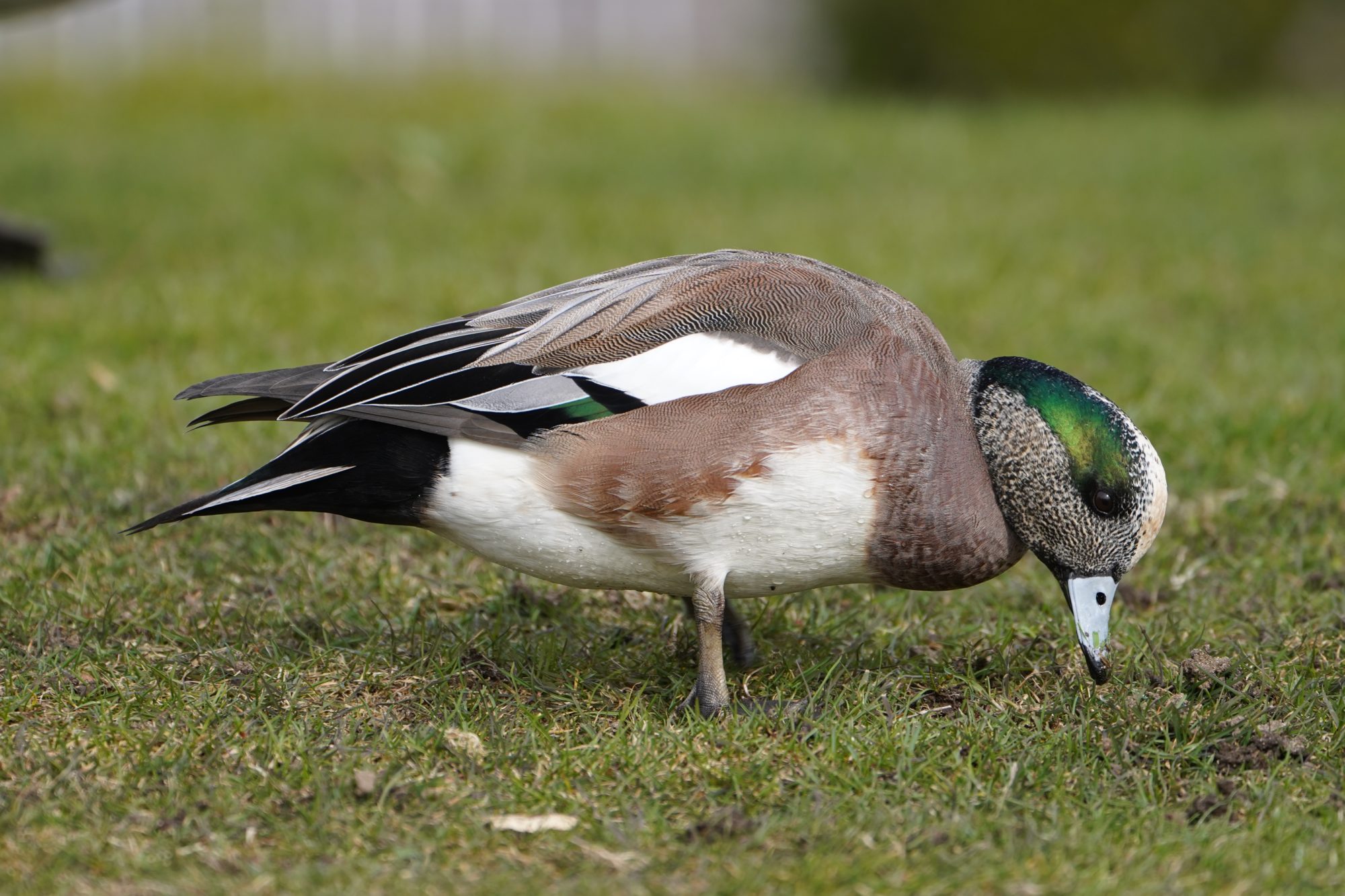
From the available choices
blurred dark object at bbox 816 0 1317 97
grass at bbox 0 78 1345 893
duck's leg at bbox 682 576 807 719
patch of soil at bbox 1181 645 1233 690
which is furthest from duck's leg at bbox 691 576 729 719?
blurred dark object at bbox 816 0 1317 97

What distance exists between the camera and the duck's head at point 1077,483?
9.30 feet

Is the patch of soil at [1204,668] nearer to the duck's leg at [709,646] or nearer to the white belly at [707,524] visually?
the white belly at [707,524]

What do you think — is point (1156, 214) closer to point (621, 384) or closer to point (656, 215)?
point (656, 215)

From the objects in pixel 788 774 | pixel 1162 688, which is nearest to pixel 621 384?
pixel 788 774

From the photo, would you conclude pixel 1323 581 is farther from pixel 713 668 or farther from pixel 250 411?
pixel 250 411

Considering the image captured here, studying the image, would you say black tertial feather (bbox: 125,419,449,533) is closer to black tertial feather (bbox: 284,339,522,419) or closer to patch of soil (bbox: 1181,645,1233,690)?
black tertial feather (bbox: 284,339,522,419)

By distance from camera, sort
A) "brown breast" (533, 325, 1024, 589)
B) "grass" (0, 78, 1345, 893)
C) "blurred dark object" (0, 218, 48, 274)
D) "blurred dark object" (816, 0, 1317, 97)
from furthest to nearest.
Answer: "blurred dark object" (816, 0, 1317, 97) → "blurred dark object" (0, 218, 48, 274) → "brown breast" (533, 325, 1024, 589) → "grass" (0, 78, 1345, 893)

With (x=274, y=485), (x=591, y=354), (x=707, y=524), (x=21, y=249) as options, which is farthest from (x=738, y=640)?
(x=21, y=249)

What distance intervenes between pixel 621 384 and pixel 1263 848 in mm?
1300

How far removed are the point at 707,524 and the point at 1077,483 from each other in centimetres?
72

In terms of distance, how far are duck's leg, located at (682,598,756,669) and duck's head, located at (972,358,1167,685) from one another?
613 millimetres

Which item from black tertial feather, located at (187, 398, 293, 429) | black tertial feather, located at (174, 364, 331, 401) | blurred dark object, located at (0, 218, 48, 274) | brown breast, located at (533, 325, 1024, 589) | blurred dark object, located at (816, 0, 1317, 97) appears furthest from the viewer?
blurred dark object, located at (816, 0, 1317, 97)

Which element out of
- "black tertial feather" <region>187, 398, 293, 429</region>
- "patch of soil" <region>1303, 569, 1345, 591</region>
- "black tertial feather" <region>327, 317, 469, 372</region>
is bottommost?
"patch of soil" <region>1303, 569, 1345, 591</region>

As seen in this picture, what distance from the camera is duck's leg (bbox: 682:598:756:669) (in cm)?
318
